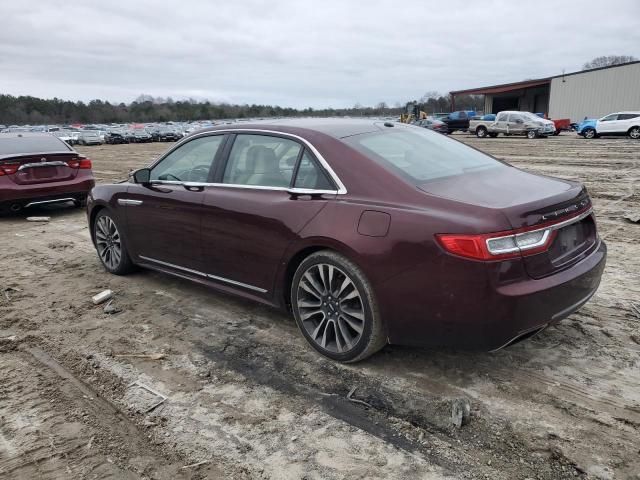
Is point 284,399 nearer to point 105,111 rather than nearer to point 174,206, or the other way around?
point 174,206

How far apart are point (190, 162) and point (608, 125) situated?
27799 mm

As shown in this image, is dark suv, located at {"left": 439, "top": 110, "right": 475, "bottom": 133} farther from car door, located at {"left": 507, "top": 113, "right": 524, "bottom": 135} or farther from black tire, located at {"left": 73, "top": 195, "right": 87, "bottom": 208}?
black tire, located at {"left": 73, "top": 195, "right": 87, "bottom": 208}

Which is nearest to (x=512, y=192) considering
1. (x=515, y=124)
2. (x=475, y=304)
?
(x=475, y=304)

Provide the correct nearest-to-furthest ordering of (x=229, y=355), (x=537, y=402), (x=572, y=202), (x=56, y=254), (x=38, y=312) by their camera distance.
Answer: (x=537, y=402), (x=572, y=202), (x=229, y=355), (x=38, y=312), (x=56, y=254)

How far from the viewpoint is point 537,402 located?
3.00 metres

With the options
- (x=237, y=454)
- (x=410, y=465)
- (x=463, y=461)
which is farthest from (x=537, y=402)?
(x=237, y=454)

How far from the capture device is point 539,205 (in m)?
2.98

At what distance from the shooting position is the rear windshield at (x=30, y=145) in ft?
29.3

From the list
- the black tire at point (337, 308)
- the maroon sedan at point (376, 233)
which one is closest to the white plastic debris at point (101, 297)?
the maroon sedan at point (376, 233)

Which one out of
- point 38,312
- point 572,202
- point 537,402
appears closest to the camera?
point 537,402

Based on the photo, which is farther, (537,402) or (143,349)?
(143,349)

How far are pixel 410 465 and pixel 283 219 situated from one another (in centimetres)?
182

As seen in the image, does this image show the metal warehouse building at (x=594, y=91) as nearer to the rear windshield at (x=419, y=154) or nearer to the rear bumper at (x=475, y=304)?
the rear windshield at (x=419, y=154)

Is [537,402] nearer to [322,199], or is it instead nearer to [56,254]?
[322,199]
